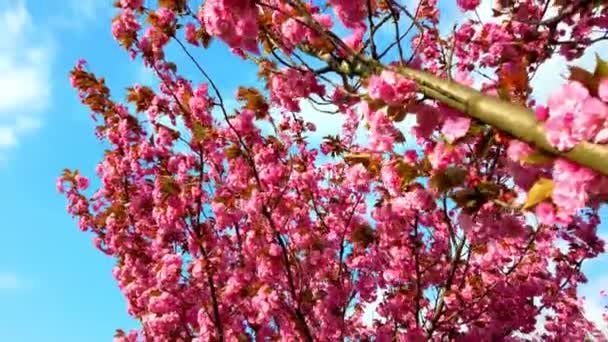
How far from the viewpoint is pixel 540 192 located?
2816 mm

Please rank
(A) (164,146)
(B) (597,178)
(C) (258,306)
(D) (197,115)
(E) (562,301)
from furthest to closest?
1. (E) (562,301)
2. (A) (164,146)
3. (D) (197,115)
4. (C) (258,306)
5. (B) (597,178)

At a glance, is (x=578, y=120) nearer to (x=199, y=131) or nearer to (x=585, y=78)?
(x=585, y=78)

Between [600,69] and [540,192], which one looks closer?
[600,69]

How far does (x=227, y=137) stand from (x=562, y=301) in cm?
536

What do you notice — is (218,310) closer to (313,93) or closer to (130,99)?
(130,99)

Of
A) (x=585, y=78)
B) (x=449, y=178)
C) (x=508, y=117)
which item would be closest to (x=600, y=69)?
(x=585, y=78)

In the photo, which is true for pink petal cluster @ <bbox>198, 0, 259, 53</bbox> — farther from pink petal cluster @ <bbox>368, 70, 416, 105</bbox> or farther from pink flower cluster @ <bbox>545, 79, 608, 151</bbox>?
pink flower cluster @ <bbox>545, 79, 608, 151</bbox>

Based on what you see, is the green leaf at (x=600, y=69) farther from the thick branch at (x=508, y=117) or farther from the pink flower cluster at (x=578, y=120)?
the thick branch at (x=508, y=117)

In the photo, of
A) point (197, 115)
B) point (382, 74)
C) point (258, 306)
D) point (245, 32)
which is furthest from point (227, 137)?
point (382, 74)

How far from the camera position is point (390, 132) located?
3.97 meters

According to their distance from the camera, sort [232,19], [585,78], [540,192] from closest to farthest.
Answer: [585,78], [540,192], [232,19]

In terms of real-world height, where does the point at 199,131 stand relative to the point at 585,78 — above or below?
above

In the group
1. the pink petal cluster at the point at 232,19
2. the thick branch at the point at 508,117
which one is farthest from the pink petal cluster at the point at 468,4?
the thick branch at the point at 508,117

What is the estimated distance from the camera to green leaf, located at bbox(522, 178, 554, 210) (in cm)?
279
